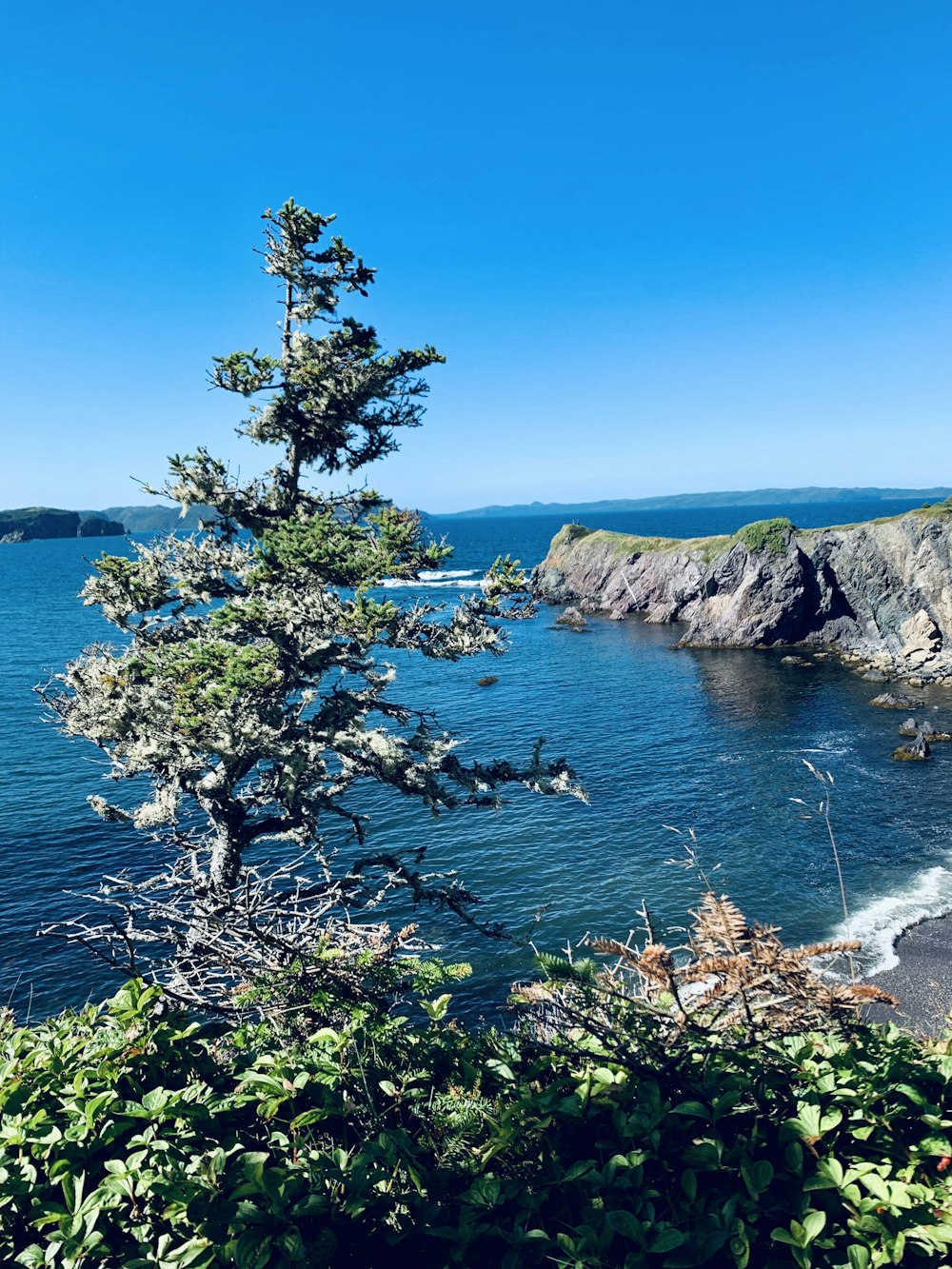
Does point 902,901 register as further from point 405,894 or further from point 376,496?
point 376,496

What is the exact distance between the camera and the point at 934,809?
114 ft

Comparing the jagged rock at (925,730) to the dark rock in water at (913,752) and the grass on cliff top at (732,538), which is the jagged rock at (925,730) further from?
the grass on cliff top at (732,538)

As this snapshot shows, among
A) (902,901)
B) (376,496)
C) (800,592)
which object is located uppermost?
(376,496)

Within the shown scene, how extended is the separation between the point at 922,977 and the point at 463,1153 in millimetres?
24154

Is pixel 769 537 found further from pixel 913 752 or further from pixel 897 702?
Answer: pixel 913 752

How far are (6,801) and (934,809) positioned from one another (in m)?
45.9

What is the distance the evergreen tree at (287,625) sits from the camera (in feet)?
41.1

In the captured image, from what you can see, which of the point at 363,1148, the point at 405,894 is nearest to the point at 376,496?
the point at 363,1148

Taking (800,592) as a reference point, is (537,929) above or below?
below

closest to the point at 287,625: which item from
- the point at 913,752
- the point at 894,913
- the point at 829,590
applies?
the point at 894,913

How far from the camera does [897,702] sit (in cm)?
5081

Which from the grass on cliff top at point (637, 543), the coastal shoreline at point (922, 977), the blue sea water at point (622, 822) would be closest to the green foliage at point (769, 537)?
the grass on cliff top at point (637, 543)

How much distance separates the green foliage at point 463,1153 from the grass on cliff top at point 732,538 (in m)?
75.8

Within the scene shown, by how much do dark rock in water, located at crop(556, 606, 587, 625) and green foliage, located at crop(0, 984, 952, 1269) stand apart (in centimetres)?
8485
